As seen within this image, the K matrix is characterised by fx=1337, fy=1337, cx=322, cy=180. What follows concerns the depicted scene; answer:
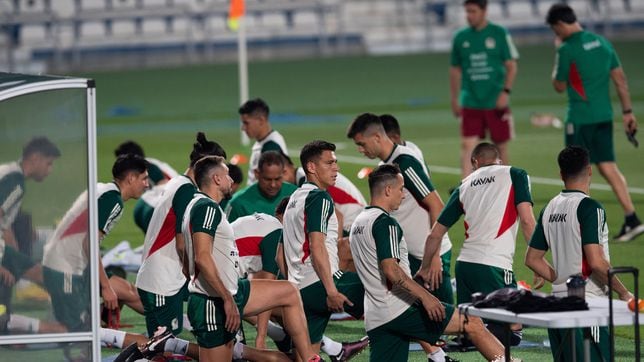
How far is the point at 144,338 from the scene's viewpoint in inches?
384

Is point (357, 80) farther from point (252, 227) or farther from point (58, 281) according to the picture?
point (58, 281)

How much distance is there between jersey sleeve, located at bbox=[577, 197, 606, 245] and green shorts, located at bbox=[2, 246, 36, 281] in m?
3.18

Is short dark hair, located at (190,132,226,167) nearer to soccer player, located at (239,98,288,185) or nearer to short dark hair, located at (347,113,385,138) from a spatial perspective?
short dark hair, located at (347,113,385,138)

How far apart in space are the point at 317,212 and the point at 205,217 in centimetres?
89

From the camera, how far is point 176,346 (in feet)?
30.5

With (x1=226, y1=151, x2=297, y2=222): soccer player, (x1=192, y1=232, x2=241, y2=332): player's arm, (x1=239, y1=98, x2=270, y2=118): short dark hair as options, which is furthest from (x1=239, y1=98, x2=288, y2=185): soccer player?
(x1=192, y1=232, x2=241, y2=332): player's arm

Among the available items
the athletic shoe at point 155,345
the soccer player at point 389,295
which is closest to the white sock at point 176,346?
the athletic shoe at point 155,345

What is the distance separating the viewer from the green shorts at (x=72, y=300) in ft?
23.5

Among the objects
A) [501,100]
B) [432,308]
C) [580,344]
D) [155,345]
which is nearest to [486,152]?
[432,308]

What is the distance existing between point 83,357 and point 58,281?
0.44m

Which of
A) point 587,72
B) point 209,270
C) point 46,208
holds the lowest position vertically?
point 209,270

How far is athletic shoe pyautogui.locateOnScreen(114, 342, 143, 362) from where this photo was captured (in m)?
8.92

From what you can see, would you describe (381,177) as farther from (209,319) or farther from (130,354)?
(130,354)

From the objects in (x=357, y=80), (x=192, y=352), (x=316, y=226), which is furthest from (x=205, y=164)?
(x=357, y=80)
